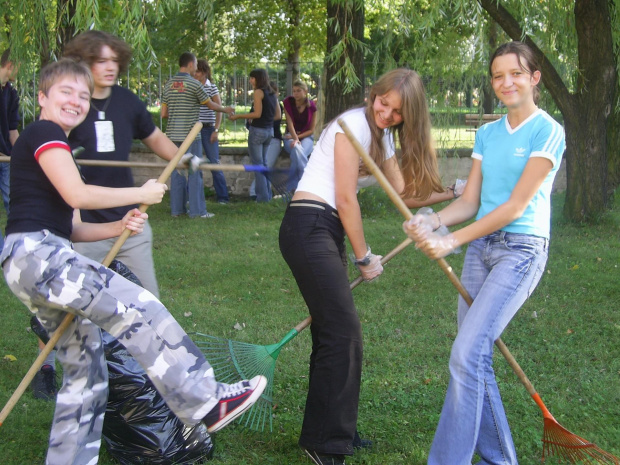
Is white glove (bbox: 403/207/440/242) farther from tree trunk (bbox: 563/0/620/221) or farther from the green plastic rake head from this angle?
tree trunk (bbox: 563/0/620/221)

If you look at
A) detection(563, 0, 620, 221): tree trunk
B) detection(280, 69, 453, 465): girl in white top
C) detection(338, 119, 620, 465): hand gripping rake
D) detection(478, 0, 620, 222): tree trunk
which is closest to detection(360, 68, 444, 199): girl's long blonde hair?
detection(280, 69, 453, 465): girl in white top

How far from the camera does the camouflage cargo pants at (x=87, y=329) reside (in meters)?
2.88

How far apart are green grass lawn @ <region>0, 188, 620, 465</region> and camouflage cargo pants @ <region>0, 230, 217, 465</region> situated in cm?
59

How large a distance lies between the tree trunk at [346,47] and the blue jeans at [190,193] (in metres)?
2.20

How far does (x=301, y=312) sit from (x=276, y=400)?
1548mm

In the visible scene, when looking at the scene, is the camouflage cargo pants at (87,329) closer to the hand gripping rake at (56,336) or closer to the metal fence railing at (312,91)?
the hand gripping rake at (56,336)

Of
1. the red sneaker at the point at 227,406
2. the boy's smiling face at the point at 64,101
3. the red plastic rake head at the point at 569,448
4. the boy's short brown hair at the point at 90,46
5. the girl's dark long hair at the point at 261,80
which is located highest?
the girl's dark long hair at the point at 261,80

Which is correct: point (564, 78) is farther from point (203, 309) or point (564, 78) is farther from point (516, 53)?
point (516, 53)

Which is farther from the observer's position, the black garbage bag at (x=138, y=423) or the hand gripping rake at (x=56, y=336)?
the black garbage bag at (x=138, y=423)

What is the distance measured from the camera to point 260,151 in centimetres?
1041

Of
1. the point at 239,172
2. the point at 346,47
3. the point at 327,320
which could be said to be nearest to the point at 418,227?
the point at 327,320

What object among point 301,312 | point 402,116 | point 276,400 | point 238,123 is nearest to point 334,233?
point 402,116

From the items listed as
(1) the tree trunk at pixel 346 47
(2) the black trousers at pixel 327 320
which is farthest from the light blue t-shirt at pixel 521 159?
(1) the tree trunk at pixel 346 47

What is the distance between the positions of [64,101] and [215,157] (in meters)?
7.15
